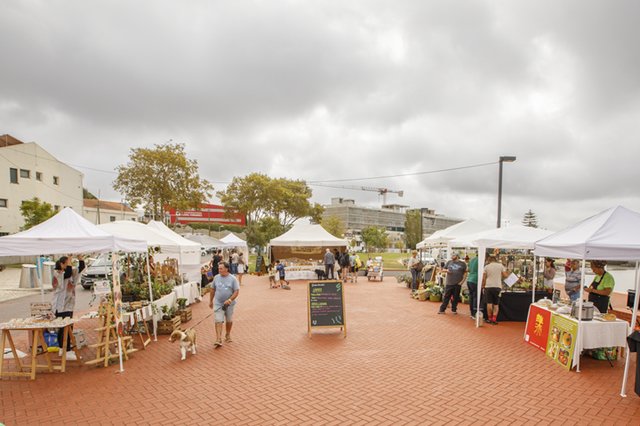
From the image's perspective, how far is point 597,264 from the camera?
720 cm

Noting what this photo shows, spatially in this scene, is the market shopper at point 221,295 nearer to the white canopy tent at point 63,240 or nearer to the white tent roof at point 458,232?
the white canopy tent at point 63,240

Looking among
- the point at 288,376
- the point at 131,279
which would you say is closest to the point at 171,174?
the point at 131,279

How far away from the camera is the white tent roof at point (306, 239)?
807 inches

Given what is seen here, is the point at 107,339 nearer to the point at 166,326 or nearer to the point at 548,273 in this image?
the point at 166,326

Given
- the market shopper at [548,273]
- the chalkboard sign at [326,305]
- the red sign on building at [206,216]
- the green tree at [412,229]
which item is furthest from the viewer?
the green tree at [412,229]

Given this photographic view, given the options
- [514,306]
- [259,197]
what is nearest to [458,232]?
[514,306]

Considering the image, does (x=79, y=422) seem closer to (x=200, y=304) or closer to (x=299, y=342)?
(x=299, y=342)

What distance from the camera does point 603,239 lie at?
223 inches

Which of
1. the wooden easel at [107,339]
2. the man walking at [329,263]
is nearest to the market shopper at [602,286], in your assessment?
the wooden easel at [107,339]

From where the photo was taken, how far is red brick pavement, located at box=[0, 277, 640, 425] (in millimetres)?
4473

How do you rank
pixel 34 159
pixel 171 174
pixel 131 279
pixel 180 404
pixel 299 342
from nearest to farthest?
pixel 180 404, pixel 299 342, pixel 131 279, pixel 171 174, pixel 34 159

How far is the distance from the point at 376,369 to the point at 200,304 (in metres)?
8.61

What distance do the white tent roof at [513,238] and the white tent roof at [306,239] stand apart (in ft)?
37.3

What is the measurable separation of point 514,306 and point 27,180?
38.2 meters
